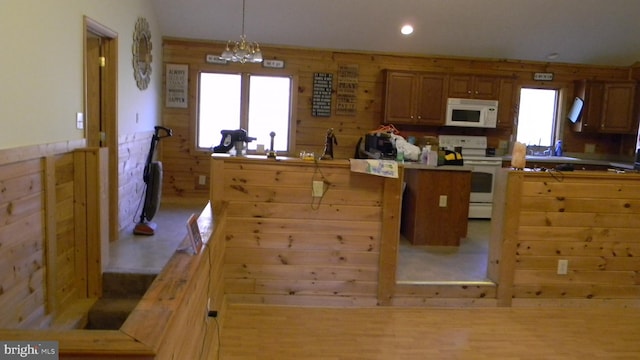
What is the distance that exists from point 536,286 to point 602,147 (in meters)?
4.57

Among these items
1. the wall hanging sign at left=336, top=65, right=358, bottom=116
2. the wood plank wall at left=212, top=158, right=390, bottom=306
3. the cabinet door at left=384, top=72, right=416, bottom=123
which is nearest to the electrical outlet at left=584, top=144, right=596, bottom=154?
the cabinet door at left=384, top=72, right=416, bottom=123

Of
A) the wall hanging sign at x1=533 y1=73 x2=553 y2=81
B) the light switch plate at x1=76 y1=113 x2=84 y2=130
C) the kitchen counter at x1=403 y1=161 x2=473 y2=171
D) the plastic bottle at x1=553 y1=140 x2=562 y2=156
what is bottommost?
the kitchen counter at x1=403 y1=161 x2=473 y2=171

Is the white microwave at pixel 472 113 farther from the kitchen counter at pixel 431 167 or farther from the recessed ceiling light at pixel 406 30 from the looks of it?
the kitchen counter at pixel 431 167

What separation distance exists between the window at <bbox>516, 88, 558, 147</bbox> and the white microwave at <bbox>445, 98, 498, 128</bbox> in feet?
2.58

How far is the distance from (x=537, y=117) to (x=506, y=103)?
82 cm

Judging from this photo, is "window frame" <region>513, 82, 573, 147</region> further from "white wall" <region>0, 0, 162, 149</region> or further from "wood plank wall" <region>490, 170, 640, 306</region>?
"white wall" <region>0, 0, 162, 149</region>

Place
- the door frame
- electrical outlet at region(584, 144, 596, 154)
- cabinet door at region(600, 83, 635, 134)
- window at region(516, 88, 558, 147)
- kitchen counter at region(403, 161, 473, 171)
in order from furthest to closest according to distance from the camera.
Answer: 1. electrical outlet at region(584, 144, 596, 154)
2. window at region(516, 88, 558, 147)
3. cabinet door at region(600, 83, 635, 134)
4. kitchen counter at region(403, 161, 473, 171)
5. the door frame

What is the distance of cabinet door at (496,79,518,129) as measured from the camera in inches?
Answer: 265

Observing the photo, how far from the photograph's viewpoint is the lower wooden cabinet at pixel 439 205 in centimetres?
476

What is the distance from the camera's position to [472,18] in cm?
591

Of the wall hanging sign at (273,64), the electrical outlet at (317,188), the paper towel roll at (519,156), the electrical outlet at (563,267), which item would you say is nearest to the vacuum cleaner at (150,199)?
the electrical outlet at (317,188)

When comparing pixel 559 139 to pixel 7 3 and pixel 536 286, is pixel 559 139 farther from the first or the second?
pixel 7 3

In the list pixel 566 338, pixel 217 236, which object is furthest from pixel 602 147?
pixel 217 236

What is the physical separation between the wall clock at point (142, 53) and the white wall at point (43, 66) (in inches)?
27.3
